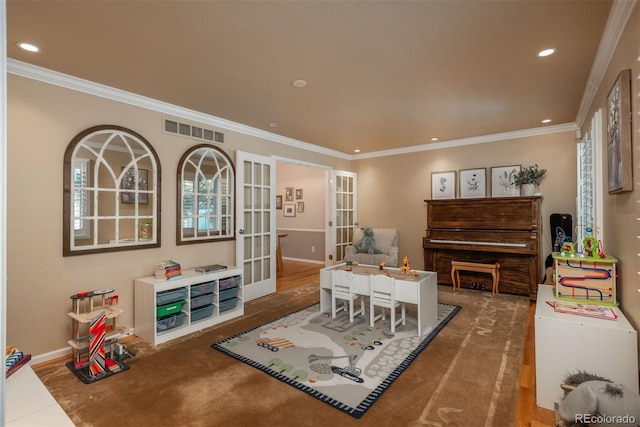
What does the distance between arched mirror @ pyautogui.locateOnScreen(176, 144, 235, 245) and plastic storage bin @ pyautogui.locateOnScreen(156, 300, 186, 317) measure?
751 millimetres

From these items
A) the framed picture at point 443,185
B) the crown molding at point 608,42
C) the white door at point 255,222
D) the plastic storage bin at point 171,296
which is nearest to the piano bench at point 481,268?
the framed picture at point 443,185

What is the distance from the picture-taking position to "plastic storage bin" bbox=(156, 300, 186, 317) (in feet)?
9.68

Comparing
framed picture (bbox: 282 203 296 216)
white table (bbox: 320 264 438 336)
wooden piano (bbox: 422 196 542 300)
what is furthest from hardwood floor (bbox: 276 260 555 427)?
framed picture (bbox: 282 203 296 216)

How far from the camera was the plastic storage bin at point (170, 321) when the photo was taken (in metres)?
2.98

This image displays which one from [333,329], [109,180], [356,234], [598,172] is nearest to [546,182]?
[598,172]

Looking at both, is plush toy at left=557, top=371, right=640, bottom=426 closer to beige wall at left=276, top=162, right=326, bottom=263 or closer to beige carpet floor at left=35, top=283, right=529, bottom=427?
beige carpet floor at left=35, top=283, right=529, bottom=427

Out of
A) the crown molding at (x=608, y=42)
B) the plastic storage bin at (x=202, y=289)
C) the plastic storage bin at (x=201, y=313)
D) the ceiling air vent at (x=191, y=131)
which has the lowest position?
the plastic storage bin at (x=201, y=313)

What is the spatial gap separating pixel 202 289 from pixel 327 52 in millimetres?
2602

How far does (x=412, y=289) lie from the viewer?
304cm

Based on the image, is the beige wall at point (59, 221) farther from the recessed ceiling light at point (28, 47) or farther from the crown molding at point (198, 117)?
the recessed ceiling light at point (28, 47)

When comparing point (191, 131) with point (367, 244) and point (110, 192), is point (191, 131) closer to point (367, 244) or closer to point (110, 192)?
point (110, 192)

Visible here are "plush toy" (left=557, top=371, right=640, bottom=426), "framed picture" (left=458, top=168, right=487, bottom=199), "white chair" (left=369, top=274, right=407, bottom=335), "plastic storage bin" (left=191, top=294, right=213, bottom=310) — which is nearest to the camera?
"plush toy" (left=557, top=371, right=640, bottom=426)

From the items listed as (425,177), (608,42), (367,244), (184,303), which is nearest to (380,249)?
(367,244)

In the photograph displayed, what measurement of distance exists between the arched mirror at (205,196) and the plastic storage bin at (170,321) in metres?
0.83
